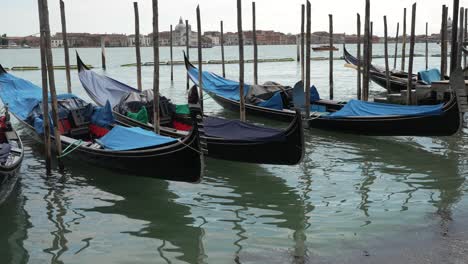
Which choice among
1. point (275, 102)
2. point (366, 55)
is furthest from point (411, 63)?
point (275, 102)

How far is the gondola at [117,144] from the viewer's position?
564 cm

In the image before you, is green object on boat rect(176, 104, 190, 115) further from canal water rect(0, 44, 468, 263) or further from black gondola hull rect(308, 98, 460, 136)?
black gondola hull rect(308, 98, 460, 136)

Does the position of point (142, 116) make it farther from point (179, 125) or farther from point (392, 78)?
point (392, 78)

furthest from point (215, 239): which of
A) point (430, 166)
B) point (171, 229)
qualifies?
point (430, 166)

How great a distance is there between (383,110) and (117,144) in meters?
4.42

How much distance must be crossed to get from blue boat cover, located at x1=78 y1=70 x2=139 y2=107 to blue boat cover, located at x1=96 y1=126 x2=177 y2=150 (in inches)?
166

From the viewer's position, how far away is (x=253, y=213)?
5328mm

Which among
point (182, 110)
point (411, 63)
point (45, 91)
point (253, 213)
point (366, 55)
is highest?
point (366, 55)

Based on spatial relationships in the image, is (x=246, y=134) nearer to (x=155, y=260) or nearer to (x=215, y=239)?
(x=215, y=239)

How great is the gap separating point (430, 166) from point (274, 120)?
4.13 m

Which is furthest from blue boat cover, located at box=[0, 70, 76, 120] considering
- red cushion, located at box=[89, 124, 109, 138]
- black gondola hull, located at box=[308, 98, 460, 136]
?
black gondola hull, located at box=[308, 98, 460, 136]

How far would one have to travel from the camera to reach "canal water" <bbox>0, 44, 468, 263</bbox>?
434cm

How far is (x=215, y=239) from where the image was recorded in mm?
4656

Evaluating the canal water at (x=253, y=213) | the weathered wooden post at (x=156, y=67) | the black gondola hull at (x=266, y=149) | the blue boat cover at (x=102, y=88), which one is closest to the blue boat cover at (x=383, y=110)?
the canal water at (x=253, y=213)
